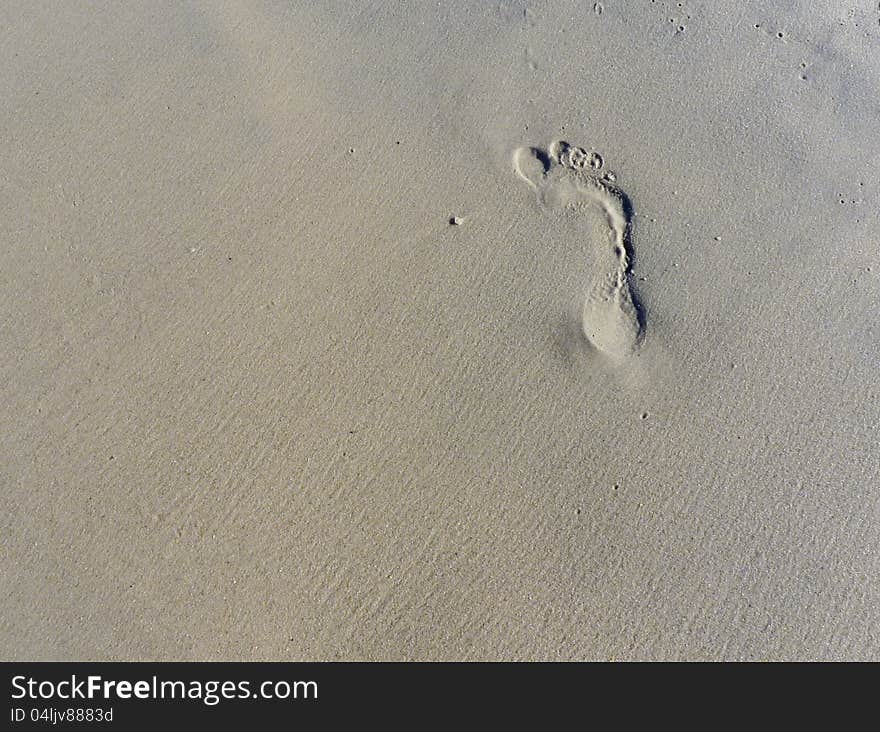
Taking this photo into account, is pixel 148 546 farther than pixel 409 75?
No

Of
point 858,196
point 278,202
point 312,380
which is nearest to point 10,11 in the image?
point 278,202

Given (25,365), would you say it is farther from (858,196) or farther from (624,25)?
(858,196)
